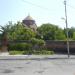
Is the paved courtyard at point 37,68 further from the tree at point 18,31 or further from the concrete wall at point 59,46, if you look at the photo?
the tree at point 18,31

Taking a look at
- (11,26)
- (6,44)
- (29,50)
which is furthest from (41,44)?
(11,26)

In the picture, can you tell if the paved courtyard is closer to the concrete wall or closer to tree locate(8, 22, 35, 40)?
the concrete wall

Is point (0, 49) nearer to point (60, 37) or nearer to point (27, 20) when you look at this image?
point (60, 37)

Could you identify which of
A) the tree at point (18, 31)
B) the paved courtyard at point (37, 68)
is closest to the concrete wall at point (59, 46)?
the tree at point (18, 31)

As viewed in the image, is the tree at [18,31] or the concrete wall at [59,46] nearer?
the concrete wall at [59,46]

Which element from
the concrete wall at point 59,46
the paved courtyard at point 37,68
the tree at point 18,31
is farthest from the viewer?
the tree at point 18,31

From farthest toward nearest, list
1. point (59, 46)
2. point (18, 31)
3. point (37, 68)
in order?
point (18, 31)
point (59, 46)
point (37, 68)

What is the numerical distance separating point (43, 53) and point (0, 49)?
7536 mm

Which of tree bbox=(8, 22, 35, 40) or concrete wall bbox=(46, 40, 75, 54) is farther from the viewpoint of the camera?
tree bbox=(8, 22, 35, 40)

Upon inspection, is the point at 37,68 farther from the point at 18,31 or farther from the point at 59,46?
the point at 18,31

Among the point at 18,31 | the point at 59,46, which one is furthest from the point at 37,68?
the point at 18,31

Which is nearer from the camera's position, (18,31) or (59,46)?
(59,46)

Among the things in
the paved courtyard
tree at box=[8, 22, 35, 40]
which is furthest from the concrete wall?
the paved courtyard

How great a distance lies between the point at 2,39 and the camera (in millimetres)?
50594
